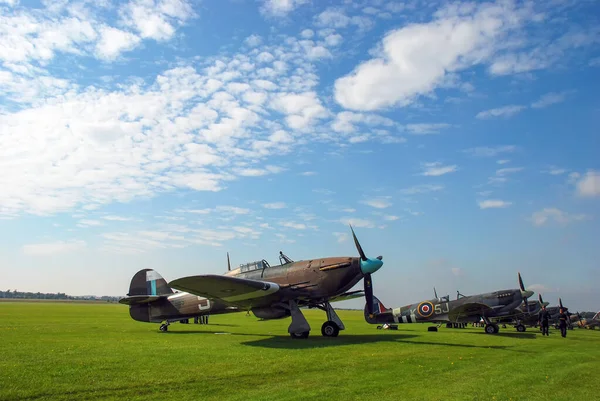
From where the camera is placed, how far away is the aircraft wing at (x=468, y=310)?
24.5 m

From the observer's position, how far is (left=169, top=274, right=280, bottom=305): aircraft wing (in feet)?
43.9

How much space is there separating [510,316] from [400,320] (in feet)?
23.3

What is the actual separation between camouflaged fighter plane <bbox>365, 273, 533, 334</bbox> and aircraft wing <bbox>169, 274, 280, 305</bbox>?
37.0 ft

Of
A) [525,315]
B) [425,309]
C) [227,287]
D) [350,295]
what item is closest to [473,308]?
[425,309]

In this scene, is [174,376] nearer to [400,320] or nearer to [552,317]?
[400,320]

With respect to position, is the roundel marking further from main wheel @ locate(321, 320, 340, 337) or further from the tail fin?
the tail fin

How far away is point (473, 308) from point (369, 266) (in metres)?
13.1

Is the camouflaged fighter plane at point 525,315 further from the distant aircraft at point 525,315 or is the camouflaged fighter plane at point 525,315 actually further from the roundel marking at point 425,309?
the roundel marking at point 425,309

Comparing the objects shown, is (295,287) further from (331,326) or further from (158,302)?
(158,302)

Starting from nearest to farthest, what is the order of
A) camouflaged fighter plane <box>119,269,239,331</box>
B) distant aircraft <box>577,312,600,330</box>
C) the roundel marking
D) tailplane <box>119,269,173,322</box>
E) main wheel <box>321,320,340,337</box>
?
main wheel <box>321,320,340,337</box>, camouflaged fighter plane <box>119,269,239,331</box>, tailplane <box>119,269,173,322</box>, the roundel marking, distant aircraft <box>577,312,600,330</box>

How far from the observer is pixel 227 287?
14195mm

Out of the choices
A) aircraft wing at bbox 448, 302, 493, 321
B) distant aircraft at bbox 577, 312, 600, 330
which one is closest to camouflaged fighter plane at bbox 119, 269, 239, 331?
aircraft wing at bbox 448, 302, 493, 321

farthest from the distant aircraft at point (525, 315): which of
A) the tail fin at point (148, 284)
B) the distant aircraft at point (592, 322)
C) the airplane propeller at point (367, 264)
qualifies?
the tail fin at point (148, 284)

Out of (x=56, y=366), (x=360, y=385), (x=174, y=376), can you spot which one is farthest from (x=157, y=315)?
(x=360, y=385)
